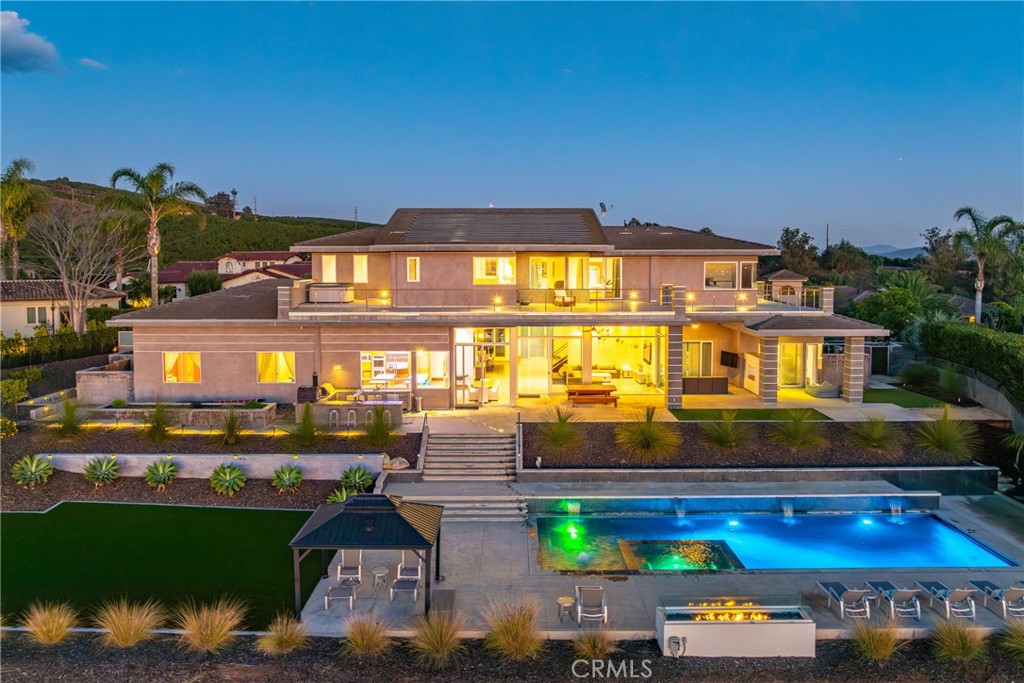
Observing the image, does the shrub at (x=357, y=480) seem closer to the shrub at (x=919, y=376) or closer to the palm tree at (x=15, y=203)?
the shrub at (x=919, y=376)

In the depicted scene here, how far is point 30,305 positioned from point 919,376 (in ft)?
144

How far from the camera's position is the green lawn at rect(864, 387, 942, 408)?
24328 millimetres

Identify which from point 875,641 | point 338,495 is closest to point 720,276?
point 338,495

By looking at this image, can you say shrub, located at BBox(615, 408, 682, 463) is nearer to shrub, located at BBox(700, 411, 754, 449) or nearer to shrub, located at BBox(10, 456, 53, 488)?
shrub, located at BBox(700, 411, 754, 449)

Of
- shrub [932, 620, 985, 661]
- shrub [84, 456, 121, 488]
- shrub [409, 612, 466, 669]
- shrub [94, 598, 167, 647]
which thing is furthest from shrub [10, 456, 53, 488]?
shrub [932, 620, 985, 661]

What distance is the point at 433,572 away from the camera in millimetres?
13336

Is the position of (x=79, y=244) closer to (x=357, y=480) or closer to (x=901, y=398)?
(x=357, y=480)

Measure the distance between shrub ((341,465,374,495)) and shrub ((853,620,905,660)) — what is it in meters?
11.4

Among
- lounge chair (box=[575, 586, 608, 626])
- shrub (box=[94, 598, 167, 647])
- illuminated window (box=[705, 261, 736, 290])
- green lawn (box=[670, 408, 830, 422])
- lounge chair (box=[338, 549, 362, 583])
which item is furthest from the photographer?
illuminated window (box=[705, 261, 736, 290])

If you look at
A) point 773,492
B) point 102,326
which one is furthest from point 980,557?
point 102,326

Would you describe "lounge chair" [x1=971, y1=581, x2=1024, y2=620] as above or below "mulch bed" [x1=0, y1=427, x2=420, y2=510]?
below

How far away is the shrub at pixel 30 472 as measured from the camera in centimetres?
1795

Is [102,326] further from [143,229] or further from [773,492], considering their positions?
[773,492]

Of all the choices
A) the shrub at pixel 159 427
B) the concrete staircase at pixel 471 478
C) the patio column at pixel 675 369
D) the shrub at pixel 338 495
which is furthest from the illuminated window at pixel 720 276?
the shrub at pixel 159 427
